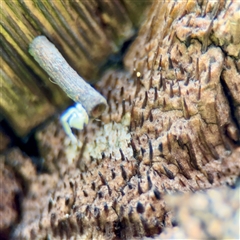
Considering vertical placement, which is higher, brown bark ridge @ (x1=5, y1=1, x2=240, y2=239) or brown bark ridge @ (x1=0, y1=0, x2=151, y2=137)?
brown bark ridge @ (x1=0, y1=0, x2=151, y2=137)

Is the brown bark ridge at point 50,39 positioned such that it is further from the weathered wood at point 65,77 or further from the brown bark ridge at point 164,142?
the brown bark ridge at point 164,142

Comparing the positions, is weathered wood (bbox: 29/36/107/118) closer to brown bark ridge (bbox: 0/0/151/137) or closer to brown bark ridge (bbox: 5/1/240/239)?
brown bark ridge (bbox: 0/0/151/137)

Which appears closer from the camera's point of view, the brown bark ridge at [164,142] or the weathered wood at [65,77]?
the brown bark ridge at [164,142]

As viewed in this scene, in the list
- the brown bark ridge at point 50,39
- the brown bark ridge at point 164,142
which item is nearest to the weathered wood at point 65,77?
the brown bark ridge at point 50,39

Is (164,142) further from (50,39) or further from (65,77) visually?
(50,39)

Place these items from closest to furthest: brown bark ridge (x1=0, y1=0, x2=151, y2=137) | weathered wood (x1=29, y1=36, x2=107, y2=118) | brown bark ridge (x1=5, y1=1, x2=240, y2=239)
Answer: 1. brown bark ridge (x1=5, y1=1, x2=240, y2=239)
2. weathered wood (x1=29, y1=36, x2=107, y2=118)
3. brown bark ridge (x1=0, y1=0, x2=151, y2=137)

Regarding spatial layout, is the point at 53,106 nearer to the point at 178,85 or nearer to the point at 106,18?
the point at 106,18

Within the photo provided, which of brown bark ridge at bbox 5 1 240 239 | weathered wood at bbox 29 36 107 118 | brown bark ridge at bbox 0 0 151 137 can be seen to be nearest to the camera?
brown bark ridge at bbox 5 1 240 239

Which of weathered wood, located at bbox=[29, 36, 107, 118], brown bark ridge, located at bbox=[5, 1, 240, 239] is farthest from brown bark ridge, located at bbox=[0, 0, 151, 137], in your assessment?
brown bark ridge, located at bbox=[5, 1, 240, 239]
